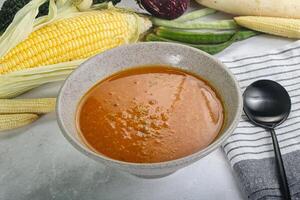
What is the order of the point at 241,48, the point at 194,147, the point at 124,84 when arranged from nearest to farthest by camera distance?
the point at 194,147 → the point at 124,84 → the point at 241,48

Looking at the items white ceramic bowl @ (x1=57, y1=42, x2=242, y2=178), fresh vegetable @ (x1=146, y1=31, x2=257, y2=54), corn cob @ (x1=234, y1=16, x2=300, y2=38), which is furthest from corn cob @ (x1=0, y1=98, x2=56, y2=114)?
corn cob @ (x1=234, y1=16, x2=300, y2=38)

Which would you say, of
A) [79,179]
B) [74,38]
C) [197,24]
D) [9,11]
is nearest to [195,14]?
[197,24]

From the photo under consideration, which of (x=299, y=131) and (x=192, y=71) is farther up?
(x=192, y=71)

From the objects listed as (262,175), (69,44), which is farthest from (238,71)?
(69,44)

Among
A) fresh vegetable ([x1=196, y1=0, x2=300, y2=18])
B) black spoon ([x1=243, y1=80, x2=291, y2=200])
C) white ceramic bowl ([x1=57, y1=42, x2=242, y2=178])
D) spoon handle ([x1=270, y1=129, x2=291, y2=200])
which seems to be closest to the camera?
white ceramic bowl ([x1=57, y1=42, x2=242, y2=178])

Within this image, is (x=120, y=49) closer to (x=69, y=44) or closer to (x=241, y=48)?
(x=69, y=44)

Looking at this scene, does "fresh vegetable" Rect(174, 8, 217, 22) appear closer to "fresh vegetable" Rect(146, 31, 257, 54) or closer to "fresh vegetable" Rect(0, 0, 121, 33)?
"fresh vegetable" Rect(146, 31, 257, 54)

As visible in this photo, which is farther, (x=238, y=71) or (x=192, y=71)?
(x=238, y=71)
